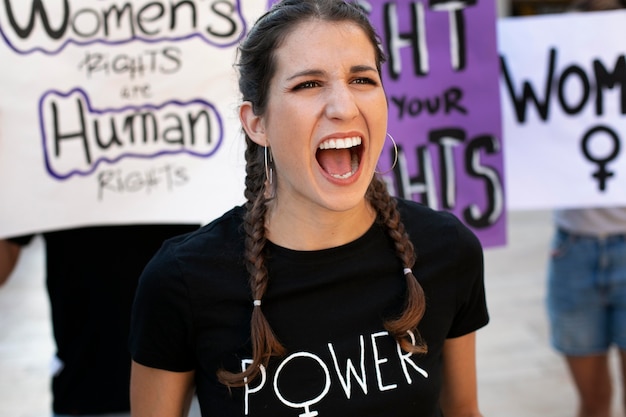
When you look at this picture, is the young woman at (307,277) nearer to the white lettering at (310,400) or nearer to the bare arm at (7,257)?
the white lettering at (310,400)

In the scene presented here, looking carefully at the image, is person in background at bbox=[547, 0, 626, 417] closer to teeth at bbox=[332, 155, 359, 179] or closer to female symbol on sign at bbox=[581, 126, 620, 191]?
female symbol on sign at bbox=[581, 126, 620, 191]

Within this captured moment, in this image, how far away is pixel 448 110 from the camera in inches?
99.5

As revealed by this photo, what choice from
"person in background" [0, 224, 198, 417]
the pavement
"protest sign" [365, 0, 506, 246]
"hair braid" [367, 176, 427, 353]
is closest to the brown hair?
"hair braid" [367, 176, 427, 353]

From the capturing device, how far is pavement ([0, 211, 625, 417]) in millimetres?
3953

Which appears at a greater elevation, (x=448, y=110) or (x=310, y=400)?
(x=448, y=110)

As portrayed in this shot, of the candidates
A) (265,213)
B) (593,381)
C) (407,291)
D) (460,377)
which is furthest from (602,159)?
A: (265,213)

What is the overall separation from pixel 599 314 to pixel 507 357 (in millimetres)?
1662

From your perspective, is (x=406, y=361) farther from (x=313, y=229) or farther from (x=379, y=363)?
(x=313, y=229)

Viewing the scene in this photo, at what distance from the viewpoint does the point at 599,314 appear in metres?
2.83

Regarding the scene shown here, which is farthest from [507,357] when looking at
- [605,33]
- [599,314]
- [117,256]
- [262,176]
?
[262,176]

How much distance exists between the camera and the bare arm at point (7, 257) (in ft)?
7.25

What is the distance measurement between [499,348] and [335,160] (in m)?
3.27

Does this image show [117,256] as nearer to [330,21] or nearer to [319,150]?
[319,150]

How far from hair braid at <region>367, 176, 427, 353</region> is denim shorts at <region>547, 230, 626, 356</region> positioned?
1364mm
